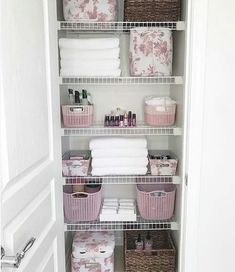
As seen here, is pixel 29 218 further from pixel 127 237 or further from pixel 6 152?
pixel 127 237

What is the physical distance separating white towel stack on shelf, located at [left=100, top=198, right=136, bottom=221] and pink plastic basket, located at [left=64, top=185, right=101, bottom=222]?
0.07 meters

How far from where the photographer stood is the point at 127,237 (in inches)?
79.1

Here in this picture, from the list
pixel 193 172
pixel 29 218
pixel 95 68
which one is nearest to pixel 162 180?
pixel 193 172

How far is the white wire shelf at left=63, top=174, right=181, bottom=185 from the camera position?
1.70 m

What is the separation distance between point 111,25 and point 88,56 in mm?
221

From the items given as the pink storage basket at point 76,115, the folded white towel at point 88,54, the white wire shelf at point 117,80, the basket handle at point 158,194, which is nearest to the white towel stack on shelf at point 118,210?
the basket handle at point 158,194

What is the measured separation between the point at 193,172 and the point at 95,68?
0.79 meters

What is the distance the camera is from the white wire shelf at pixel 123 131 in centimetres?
163

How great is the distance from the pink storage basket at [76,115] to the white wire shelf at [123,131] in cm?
5

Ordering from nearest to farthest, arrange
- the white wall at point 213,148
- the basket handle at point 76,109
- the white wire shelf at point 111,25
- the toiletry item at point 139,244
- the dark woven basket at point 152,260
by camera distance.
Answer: the white wall at point 213,148
the white wire shelf at point 111,25
the basket handle at point 76,109
the dark woven basket at point 152,260
the toiletry item at point 139,244

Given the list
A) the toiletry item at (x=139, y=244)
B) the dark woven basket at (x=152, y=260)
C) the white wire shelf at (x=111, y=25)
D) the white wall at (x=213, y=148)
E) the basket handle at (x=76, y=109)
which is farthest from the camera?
the toiletry item at (x=139, y=244)

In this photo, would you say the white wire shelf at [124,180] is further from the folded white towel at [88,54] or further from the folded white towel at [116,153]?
the folded white towel at [88,54]

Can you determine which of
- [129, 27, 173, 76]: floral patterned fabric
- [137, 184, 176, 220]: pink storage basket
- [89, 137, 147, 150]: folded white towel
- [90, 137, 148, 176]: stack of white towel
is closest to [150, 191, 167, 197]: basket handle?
[137, 184, 176, 220]: pink storage basket

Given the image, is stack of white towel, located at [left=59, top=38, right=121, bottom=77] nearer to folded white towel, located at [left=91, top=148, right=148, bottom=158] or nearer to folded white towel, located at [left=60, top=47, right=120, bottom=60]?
folded white towel, located at [left=60, top=47, right=120, bottom=60]
